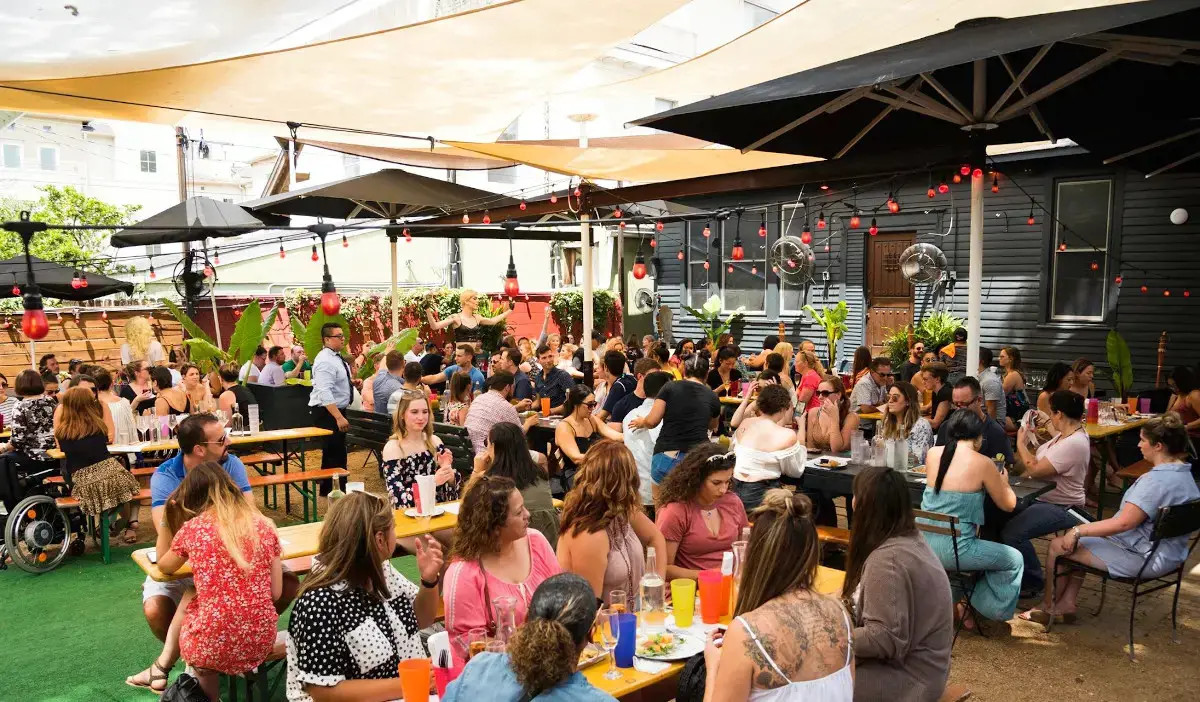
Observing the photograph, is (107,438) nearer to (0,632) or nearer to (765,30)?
(0,632)

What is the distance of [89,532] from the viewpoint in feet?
23.7

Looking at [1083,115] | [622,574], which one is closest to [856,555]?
[622,574]

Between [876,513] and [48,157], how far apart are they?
4387 cm

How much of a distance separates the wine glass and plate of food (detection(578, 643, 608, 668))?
21mm

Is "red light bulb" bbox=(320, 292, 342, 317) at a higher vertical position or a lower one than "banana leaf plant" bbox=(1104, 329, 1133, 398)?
higher

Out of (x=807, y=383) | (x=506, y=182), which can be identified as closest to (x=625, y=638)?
(x=807, y=383)

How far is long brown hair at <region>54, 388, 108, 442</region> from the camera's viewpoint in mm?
6391

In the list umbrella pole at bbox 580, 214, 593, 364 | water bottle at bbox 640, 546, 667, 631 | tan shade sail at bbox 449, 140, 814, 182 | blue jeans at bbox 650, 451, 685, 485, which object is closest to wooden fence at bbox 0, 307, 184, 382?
umbrella pole at bbox 580, 214, 593, 364

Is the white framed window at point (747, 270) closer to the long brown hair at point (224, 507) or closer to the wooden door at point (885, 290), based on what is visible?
the wooden door at point (885, 290)

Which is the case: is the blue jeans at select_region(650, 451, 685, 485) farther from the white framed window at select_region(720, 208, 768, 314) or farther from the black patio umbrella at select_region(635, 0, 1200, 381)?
the white framed window at select_region(720, 208, 768, 314)

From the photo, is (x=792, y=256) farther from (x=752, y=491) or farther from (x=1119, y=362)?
(x=752, y=491)

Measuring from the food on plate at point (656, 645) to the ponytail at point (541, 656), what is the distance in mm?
807

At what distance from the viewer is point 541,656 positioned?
82.1 inches

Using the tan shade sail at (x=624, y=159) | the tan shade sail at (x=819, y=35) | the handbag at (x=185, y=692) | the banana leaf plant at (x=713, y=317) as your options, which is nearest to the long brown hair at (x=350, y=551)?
the handbag at (x=185, y=692)
